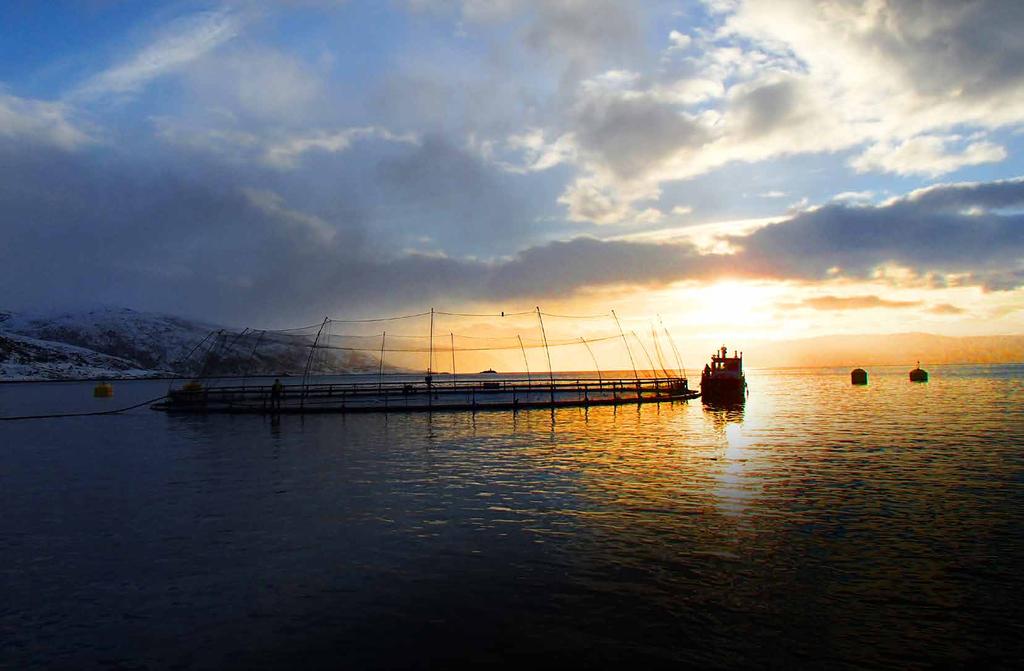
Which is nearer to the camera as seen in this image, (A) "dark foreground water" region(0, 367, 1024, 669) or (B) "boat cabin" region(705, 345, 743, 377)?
(A) "dark foreground water" region(0, 367, 1024, 669)

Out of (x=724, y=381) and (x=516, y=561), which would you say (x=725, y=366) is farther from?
(x=516, y=561)

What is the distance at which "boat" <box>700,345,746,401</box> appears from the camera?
96.7 m

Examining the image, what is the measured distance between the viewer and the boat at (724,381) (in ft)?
317

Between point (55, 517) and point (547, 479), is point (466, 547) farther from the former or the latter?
point (55, 517)

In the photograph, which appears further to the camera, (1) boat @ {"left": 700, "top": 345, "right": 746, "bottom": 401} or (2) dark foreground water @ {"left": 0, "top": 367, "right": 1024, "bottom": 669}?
(1) boat @ {"left": 700, "top": 345, "right": 746, "bottom": 401}

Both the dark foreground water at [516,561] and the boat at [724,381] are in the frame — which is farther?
the boat at [724,381]

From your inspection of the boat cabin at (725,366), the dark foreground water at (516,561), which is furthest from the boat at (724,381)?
the dark foreground water at (516,561)

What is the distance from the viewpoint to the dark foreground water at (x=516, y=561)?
1099cm

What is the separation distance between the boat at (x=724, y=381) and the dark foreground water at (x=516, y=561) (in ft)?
202

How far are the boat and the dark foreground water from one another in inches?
2425

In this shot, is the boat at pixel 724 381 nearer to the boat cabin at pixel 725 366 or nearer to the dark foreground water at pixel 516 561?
the boat cabin at pixel 725 366

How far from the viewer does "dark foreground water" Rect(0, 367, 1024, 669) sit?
36.1ft

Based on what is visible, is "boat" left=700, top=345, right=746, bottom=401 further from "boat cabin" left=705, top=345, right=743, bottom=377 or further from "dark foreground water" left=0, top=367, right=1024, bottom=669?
"dark foreground water" left=0, top=367, right=1024, bottom=669

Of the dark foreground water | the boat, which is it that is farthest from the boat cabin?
the dark foreground water
